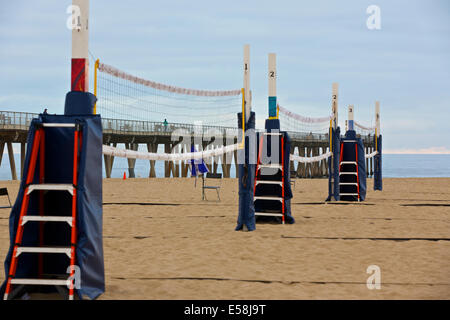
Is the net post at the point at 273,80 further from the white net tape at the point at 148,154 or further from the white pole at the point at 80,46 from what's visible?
the white pole at the point at 80,46

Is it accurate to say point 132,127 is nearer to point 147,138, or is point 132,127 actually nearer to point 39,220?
point 147,138

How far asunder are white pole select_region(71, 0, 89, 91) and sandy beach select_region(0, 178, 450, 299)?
7.12 ft

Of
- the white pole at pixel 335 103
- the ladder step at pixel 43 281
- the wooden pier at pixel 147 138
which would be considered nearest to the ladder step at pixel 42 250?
the ladder step at pixel 43 281

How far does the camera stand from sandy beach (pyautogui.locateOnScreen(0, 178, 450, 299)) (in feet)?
16.2

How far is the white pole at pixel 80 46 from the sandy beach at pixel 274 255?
2.17 m

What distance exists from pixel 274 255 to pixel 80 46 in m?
3.81

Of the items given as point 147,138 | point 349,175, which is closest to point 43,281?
point 349,175

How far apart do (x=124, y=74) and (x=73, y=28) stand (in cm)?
490

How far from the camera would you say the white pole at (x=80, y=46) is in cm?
479

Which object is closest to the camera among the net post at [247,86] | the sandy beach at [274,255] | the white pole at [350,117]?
the sandy beach at [274,255]

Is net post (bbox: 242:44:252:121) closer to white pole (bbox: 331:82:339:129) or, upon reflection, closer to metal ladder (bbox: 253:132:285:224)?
metal ladder (bbox: 253:132:285:224)

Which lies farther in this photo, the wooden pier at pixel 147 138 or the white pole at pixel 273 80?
the wooden pier at pixel 147 138

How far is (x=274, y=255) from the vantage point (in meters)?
6.71
